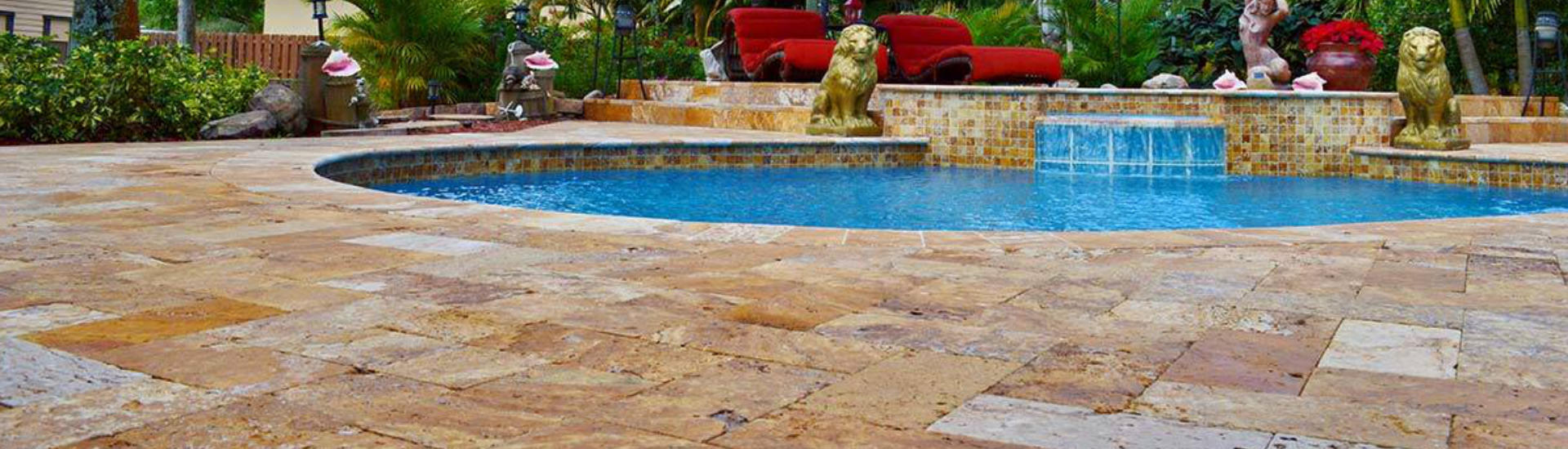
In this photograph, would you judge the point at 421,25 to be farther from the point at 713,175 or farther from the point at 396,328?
the point at 396,328

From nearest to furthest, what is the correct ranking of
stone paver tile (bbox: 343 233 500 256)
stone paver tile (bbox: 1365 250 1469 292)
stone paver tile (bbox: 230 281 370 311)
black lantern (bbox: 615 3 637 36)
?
stone paver tile (bbox: 230 281 370 311) < stone paver tile (bbox: 1365 250 1469 292) < stone paver tile (bbox: 343 233 500 256) < black lantern (bbox: 615 3 637 36)

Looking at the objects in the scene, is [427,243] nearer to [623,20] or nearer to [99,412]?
[99,412]

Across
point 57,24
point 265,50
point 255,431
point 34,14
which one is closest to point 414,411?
point 255,431

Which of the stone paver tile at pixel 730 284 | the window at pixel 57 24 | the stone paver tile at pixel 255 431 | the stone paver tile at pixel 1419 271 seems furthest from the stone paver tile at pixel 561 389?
the window at pixel 57 24

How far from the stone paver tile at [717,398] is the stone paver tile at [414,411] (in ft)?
0.61

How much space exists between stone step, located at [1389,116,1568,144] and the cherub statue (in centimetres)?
166

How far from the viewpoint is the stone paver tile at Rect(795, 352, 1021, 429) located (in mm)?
2668

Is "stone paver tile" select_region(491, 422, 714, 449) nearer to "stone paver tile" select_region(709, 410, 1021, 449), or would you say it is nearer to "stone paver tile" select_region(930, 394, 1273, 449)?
"stone paver tile" select_region(709, 410, 1021, 449)

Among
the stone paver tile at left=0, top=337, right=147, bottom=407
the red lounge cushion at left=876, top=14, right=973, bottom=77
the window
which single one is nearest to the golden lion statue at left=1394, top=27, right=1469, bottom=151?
the red lounge cushion at left=876, top=14, right=973, bottom=77

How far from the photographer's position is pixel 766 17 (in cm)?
1528

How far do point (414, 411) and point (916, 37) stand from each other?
12501 mm

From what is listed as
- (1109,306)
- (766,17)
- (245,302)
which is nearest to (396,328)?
(245,302)

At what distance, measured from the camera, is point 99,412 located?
256 cm

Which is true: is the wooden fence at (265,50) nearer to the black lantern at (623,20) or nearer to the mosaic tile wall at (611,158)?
the black lantern at (623,20)
